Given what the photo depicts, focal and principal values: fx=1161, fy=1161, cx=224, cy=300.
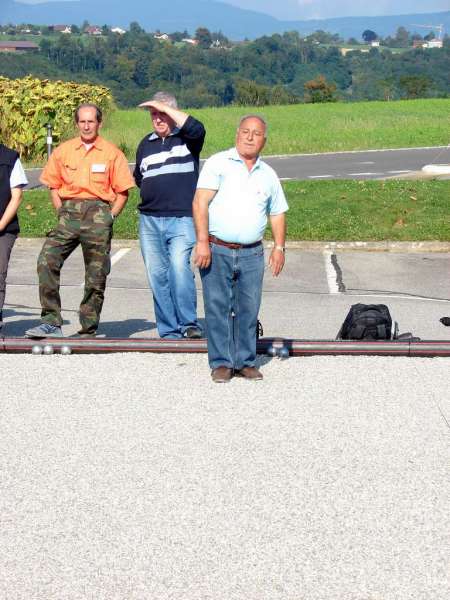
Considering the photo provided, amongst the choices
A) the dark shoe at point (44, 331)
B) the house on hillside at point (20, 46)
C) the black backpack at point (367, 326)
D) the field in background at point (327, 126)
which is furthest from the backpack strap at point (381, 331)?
the house on hillside at point (20, 46)

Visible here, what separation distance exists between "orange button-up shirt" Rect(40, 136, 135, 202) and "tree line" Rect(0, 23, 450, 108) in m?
70.4

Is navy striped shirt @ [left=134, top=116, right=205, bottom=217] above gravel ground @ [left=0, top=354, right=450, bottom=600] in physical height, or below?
above

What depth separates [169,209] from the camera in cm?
884

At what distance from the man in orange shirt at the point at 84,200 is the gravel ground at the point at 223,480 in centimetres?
78

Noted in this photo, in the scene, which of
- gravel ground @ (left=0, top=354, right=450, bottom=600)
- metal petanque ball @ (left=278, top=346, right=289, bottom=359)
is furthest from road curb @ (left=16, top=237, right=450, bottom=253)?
gravel ground @ (left=0, top=354, right=450, bottom=600)

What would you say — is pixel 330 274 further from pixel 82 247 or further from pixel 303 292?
pixel 82 247

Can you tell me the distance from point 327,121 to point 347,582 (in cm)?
4269

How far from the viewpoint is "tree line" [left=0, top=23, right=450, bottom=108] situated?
105312 millimetres

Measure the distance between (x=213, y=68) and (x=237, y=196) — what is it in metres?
138

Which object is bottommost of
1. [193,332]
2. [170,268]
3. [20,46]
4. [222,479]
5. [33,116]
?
[20,46]

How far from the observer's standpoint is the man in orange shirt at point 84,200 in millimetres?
8852

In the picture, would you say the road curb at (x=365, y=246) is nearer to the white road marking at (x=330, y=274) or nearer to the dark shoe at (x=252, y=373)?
the white road marking at (x=330, y=274)

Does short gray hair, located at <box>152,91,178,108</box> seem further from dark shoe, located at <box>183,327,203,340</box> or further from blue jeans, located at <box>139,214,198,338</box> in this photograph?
dark shoe, located at <box>183,327,203,340</box>

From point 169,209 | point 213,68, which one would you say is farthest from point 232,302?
point 213,68
